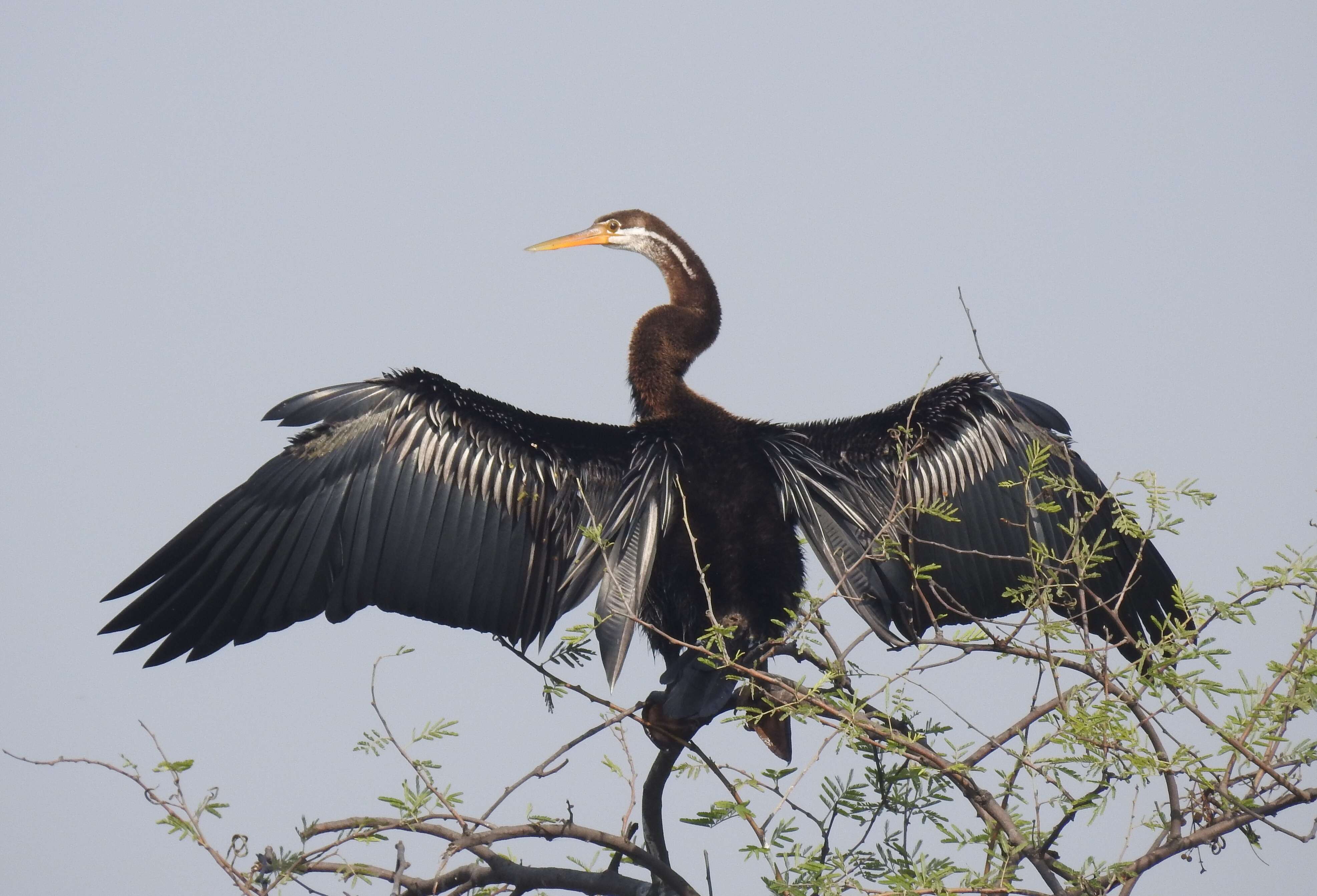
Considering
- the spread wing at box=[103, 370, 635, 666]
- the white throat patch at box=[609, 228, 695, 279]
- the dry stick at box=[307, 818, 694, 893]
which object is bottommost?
the dry stick at box=[307, 818, 694, 893]

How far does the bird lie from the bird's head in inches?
47.6

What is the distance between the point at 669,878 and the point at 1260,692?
5.24 ft

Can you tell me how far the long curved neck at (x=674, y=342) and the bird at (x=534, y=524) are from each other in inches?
7.7

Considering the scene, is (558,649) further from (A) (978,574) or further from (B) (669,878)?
(A) (978,574)

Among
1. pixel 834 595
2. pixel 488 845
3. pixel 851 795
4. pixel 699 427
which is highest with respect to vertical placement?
pixel 699 427

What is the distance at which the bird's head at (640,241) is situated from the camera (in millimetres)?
5820

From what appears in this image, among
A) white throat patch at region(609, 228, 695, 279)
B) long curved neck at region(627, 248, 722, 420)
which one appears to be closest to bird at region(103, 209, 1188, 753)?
long curved neck at region(627, 248, 722, 420)

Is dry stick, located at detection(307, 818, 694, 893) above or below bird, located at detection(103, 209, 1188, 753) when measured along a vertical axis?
below

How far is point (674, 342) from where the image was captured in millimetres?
5215

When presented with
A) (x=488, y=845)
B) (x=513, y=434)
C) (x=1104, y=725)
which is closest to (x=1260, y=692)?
(x=1104, y=725)

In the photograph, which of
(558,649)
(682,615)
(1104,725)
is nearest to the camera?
(1104,725)

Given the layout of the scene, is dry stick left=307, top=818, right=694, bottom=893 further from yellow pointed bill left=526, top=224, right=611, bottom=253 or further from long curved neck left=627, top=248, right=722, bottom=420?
yellow pointed bill left=526, top=224, right=611, bottom=253

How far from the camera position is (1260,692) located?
111 inches

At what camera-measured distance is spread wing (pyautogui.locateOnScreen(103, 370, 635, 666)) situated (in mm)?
4441
